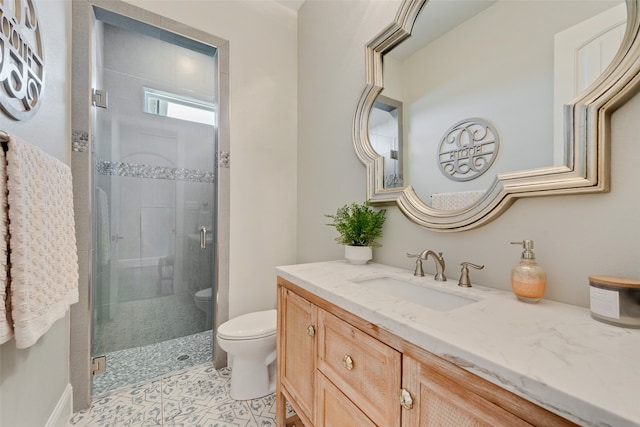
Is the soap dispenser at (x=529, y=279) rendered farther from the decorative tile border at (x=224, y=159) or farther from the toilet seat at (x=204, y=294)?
the toilet seat at (x=204, y=294)

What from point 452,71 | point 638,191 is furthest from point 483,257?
point 452,71

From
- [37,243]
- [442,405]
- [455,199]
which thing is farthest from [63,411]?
[455,199]

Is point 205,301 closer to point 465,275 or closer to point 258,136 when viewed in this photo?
point 258,136

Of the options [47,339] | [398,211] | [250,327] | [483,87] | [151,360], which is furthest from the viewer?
[151,360]

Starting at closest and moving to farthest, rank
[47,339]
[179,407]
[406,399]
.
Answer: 1. [406,399]
2. [47,339]
3. [179,407]

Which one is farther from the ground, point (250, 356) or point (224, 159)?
point (224, 159)

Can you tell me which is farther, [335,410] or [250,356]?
[250,356]

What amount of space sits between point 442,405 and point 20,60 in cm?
166

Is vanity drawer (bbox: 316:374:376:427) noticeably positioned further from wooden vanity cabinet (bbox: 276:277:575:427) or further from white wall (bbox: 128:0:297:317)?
white wall (bbox: 128:0:297:317)

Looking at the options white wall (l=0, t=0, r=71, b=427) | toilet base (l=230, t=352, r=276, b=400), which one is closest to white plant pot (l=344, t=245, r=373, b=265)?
toilet base (l=230, t=352, r=276, b=400)

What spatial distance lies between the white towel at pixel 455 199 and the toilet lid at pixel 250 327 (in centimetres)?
106

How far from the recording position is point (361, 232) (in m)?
1.37

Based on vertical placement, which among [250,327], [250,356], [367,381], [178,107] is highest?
[178,107]

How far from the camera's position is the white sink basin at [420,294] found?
0.93 m
